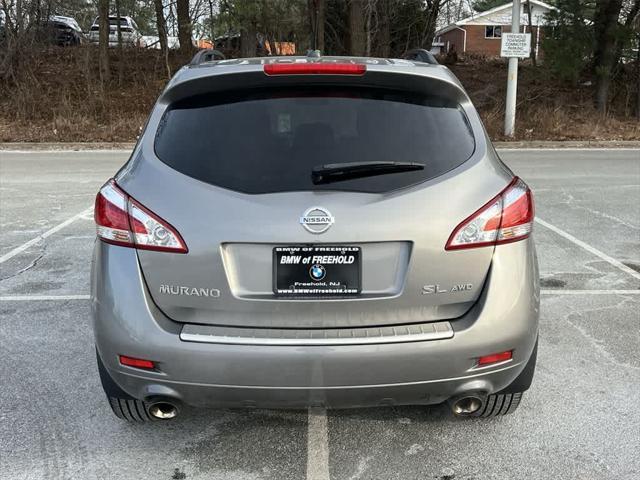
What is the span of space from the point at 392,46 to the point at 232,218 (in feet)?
74.6

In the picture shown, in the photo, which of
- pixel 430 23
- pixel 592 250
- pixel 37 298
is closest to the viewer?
pixel 37 298

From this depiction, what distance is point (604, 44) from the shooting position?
60.9 ft

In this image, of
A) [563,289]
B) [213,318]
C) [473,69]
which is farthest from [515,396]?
[473,69]

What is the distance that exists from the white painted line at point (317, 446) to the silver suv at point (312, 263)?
0.42 metres

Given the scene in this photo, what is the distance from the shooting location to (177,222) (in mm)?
2461

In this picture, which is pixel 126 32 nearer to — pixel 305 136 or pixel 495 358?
pixel 305 136

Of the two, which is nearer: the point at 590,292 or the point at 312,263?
the point at 312,263

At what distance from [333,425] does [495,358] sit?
969mm

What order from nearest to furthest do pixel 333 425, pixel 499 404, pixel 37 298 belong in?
pixel 499 404, pixel 333 425, pixel 37 298

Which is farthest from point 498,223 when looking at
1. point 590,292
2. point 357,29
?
point 357,29

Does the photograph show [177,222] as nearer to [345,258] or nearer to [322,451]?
[345,258]

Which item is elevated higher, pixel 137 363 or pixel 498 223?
pixel 498 223

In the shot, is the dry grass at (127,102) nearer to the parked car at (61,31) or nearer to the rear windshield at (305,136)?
the parked car at (61,31)

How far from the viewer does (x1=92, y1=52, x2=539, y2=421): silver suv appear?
2426mm
